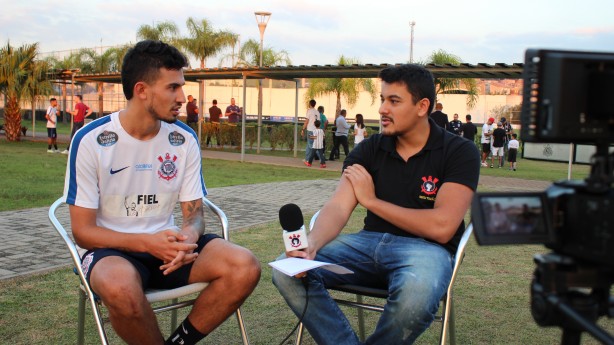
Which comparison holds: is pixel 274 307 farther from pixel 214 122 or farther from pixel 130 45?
pixel 130 45

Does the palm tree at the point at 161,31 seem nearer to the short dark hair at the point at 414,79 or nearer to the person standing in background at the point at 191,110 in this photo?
the person standing in background at the point at 191,110

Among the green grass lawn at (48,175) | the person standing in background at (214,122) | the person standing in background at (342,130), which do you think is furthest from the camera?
the person standing in background at (214,122)

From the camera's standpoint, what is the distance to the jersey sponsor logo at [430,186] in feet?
11.2

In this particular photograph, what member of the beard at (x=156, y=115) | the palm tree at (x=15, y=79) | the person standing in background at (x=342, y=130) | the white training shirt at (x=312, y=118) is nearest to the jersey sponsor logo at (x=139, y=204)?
the beard at (x=156, y=115)

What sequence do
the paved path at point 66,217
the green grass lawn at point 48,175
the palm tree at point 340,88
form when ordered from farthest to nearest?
the palm tree at point 340,88 → the green grass lawn at point 48,175 → the paved path at point 66,217

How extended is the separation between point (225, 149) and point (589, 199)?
2238 cm

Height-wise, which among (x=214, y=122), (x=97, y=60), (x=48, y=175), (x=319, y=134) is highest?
(x=97, y=60)

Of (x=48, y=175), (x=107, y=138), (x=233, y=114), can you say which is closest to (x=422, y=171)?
(x=107, y=138)

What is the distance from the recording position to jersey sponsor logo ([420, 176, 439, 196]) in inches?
134

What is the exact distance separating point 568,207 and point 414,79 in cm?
193

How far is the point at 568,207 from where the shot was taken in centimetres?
174

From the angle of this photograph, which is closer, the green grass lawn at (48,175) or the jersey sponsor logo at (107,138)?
the jersey sponsor logo at (107,138)

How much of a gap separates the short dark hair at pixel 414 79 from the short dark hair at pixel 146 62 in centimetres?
114

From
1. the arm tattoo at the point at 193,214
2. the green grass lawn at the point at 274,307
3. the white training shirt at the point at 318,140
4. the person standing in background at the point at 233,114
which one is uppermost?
the arm tattoo at the point at 193,214
